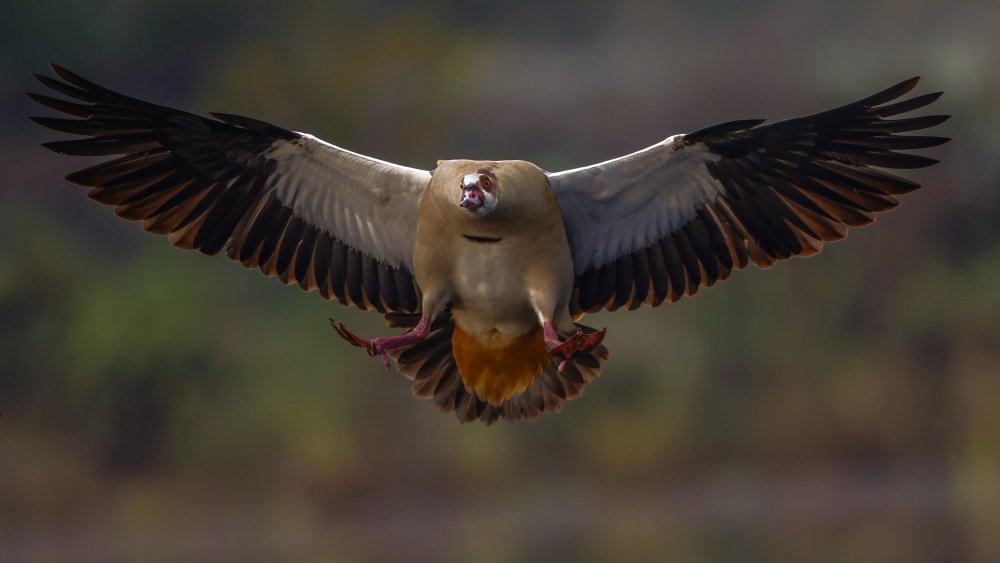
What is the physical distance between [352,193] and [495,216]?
0.68 meters

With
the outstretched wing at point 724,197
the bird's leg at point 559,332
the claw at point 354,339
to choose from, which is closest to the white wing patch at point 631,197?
the outstretched wing at point 724,197

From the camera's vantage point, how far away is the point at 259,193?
15.8ft

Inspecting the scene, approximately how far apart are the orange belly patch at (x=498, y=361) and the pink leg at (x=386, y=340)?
0.70 feet

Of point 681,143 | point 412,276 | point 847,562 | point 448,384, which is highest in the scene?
point 681,143

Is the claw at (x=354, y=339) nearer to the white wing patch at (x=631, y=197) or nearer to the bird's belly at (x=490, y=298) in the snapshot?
the bird's belly at (x=490, y=298)

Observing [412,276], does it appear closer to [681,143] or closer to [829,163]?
[681,143]

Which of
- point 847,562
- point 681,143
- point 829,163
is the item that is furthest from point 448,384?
point 847,562

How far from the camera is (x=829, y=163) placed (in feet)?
15.3

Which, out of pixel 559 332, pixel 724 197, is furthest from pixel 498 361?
pixel 724 197

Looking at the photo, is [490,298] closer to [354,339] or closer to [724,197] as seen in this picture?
[354,339]

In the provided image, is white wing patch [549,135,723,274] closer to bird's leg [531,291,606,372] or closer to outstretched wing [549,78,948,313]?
outstretched wing [549,78,948,313]

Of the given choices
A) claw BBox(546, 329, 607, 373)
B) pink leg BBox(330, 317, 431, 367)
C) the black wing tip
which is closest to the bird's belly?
pink leg BBox(330, 317, 431, 367)

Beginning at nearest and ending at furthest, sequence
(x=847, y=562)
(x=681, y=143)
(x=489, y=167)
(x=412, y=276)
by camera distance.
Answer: (x=489, y=167) < (x=681, y=143) < (x=412, y=276) < (x=847, y=562)

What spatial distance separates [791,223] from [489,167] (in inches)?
41.8
